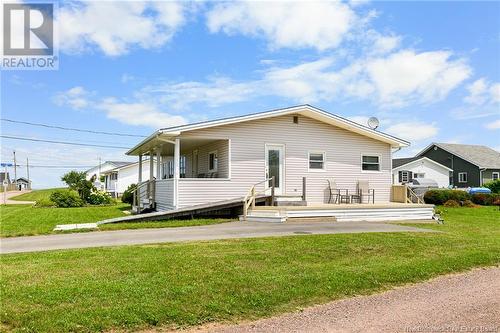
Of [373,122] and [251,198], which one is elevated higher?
[373,122]

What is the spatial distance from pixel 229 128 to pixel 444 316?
43.6 feet

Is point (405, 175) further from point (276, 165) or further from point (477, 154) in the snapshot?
point (276, 165)

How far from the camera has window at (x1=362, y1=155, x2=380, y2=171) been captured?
20.8 meters

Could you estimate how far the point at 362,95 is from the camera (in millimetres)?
21969

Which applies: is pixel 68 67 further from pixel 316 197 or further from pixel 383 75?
pixel 383 75

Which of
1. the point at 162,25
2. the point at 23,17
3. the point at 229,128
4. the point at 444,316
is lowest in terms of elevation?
the point at 444,316

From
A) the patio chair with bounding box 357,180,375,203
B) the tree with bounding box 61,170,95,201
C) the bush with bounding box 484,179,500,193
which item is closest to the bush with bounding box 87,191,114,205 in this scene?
the tree with bounding box 61,170,95,201

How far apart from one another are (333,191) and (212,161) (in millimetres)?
5679

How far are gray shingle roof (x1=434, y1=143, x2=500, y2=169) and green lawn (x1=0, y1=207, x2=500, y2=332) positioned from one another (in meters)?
41.9

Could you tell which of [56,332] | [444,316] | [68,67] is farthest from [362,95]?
[56,332]

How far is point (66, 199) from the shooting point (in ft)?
94.1

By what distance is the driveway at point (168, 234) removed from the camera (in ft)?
33.7

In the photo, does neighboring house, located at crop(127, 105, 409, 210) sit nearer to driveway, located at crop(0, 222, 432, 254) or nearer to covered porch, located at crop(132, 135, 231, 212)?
covered porch, located at crop(132, 135, 231, 212)

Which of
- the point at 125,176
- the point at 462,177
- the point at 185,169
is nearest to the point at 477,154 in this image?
the point at 462,177
